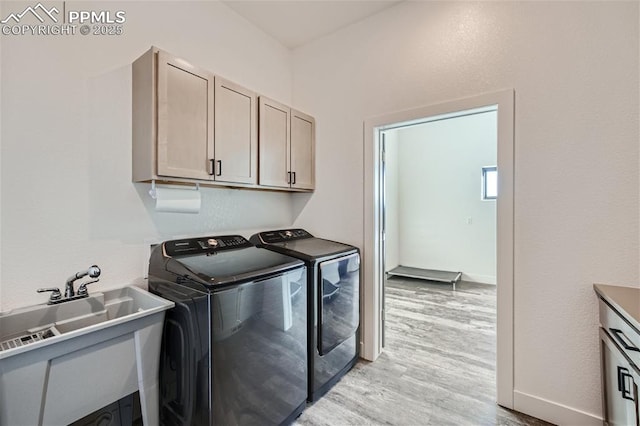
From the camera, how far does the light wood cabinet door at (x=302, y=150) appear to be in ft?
8.37

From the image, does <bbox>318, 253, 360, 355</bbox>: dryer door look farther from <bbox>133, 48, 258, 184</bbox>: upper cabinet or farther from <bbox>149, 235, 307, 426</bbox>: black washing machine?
<bbox>133, 48, 258, 184</bbox>: upper cabinet

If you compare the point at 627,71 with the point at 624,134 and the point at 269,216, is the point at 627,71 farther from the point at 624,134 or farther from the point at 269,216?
the point at 269,216

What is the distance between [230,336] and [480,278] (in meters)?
4.82

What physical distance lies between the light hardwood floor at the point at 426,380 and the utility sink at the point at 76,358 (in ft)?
3.37

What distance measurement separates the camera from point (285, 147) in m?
2.46

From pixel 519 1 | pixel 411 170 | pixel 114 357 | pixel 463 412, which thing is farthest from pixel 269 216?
pixel 411 170

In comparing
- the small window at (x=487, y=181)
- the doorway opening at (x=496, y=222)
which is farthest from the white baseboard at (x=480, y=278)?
the doorway opening at (x=496, y=222)

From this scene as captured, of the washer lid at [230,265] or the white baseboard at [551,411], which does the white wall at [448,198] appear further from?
the washer lid at [230,265]

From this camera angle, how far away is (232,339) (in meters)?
1.42

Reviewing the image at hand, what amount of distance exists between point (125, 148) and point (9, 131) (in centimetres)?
49

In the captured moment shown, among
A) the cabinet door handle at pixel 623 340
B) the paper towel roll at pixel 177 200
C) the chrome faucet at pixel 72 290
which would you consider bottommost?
the cabinet door handle at pixel 623 340

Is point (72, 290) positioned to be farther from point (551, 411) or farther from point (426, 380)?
point (551, 411)

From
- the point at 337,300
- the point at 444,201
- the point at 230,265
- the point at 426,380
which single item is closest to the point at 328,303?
the point at 337,300

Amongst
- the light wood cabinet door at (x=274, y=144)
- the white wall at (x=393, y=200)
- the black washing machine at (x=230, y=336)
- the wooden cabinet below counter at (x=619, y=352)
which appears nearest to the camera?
the wooden cabinet below counter at (x=619, y=352)
